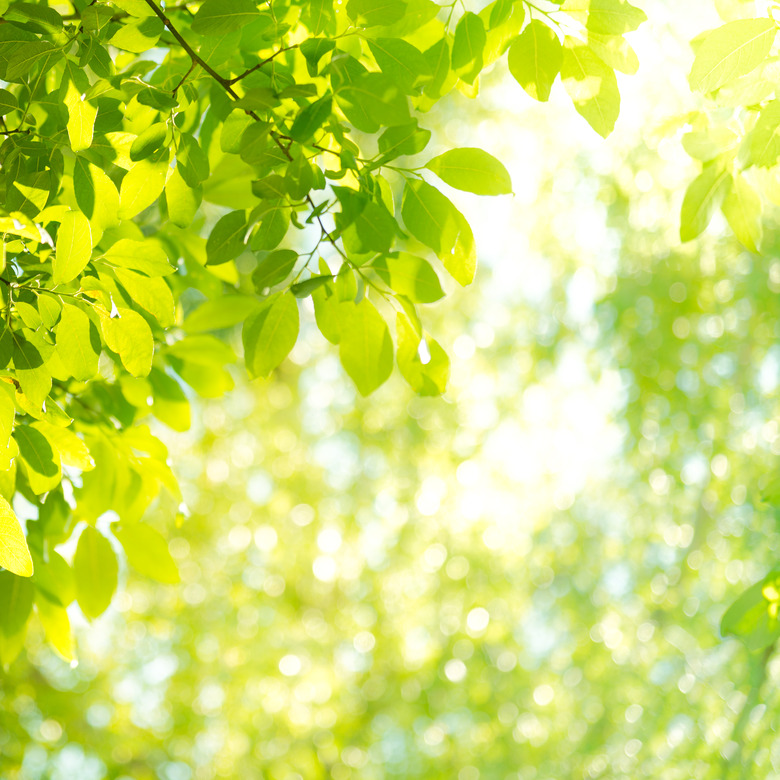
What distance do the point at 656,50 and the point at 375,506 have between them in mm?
1738

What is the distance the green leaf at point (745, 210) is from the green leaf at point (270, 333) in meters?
0.34

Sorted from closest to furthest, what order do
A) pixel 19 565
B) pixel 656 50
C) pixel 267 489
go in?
pixel 19 565 < pixel 656 50 < pixel 267 489

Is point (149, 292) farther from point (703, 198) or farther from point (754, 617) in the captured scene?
point (754, 617)

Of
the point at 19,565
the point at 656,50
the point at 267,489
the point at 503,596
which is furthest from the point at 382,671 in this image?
the point at 19,565

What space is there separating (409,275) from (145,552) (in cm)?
36

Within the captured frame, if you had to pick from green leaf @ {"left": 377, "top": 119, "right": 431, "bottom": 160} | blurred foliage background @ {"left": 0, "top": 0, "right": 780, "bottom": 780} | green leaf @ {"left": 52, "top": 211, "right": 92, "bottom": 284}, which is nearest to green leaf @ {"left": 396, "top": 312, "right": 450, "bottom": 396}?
green leaf @ {"left": 377, "top": 119, "right": 431, "bottom": 160}

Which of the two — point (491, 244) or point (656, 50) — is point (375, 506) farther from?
point (656, 50)

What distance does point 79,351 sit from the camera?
1.62 feet

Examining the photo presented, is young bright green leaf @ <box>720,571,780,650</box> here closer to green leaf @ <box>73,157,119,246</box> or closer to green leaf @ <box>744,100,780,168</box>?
green leaf @ <box>744,100,780,168</box>

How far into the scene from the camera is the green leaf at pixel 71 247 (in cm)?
45

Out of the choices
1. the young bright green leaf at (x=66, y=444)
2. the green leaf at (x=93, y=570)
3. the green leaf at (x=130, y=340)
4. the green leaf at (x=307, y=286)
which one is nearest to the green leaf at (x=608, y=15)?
the green leaf at (x=307, y=286)

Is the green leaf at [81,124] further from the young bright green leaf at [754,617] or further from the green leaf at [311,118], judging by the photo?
the young bright green leaf at [754,617]

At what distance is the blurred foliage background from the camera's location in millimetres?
2031

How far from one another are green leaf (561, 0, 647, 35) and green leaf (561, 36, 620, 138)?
0.02 metres
